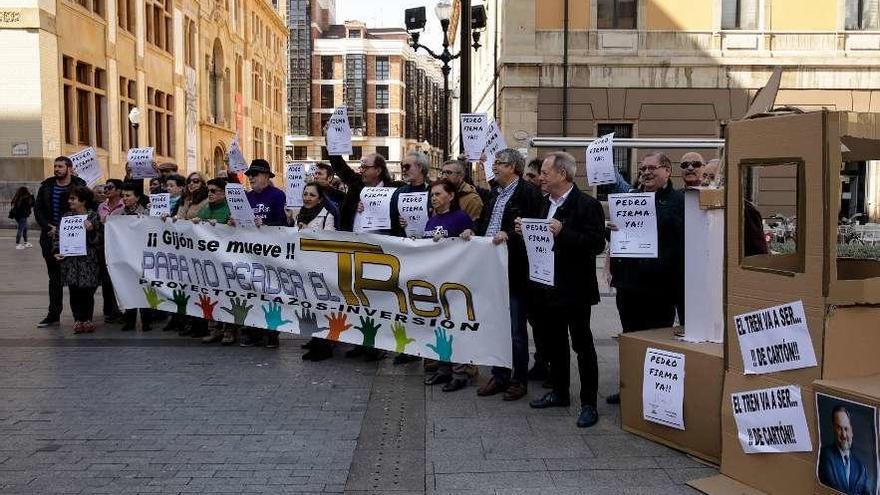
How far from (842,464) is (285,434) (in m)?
3.44

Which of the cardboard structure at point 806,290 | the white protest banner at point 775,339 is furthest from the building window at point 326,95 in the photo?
the white protest banner at point 775,339

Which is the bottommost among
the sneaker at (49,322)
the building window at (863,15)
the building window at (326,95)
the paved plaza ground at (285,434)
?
the paved plaza ground at (285,434)

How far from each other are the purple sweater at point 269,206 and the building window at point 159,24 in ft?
109

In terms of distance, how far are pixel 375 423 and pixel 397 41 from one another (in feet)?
336

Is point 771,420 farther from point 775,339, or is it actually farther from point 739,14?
point 739,14

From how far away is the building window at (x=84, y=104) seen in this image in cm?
2862

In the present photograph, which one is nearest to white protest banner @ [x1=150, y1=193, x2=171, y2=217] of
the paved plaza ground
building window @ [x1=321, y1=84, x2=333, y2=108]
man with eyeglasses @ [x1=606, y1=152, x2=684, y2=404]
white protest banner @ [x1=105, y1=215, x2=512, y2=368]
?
white protest banner @ [x1=105, y1=215, x2=512, y2=368]

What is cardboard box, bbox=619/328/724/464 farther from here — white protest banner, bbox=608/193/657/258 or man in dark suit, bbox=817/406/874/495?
man in dark suit, bbox=817/406/874/495

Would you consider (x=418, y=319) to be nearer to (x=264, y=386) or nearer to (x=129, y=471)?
(x=264, y=386)

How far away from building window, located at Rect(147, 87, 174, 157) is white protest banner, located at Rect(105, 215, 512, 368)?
1222 inches

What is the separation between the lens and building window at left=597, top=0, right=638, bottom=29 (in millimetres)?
22469

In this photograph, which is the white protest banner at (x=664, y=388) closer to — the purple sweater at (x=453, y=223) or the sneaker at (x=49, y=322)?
the purple sweater at (x=453, y=223)

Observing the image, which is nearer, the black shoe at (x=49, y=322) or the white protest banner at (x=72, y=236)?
the white protest banner at (x=72, y=236)

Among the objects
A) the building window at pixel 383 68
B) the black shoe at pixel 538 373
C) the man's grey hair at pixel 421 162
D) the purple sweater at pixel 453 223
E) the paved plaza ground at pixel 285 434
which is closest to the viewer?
the paved plaza ground at pixel 285 434
